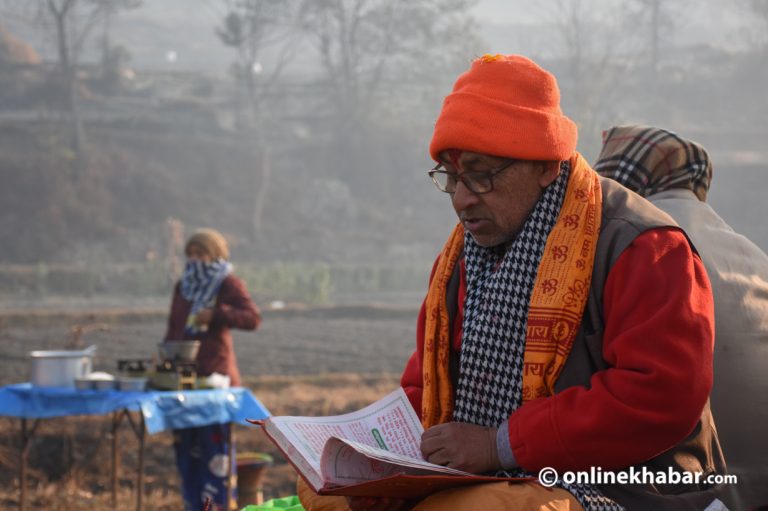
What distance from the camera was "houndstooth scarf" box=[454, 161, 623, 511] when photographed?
2.18 meters

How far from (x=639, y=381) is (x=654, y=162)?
1.13m

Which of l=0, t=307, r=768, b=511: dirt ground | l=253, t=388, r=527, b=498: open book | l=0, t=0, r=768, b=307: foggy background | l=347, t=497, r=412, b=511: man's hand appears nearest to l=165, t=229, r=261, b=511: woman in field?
l=0, t=307, r=768, b=511: dirt ground

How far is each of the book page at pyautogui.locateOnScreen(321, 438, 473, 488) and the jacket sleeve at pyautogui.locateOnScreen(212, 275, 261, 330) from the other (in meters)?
3.83

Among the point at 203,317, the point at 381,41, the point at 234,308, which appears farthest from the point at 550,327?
the point at 381,41

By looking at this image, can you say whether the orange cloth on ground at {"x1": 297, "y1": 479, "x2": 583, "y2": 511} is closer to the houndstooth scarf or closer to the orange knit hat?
the houndstooth scarf

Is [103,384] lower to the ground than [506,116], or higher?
lower

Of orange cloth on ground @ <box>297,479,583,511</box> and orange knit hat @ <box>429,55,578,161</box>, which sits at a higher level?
orange knit hat @ <box>429,55,578,161</box>

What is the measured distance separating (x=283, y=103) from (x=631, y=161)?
4317 centimetres

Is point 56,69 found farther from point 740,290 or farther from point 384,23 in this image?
point 740,290

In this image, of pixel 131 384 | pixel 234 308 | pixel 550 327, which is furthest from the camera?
pixel 234 308

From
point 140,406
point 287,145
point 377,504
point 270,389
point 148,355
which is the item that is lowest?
point 148,355

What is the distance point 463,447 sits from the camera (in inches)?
83.9

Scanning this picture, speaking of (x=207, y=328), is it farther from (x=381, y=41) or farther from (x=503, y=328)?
(x=381, y=41)

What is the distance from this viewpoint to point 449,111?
7.43ft
